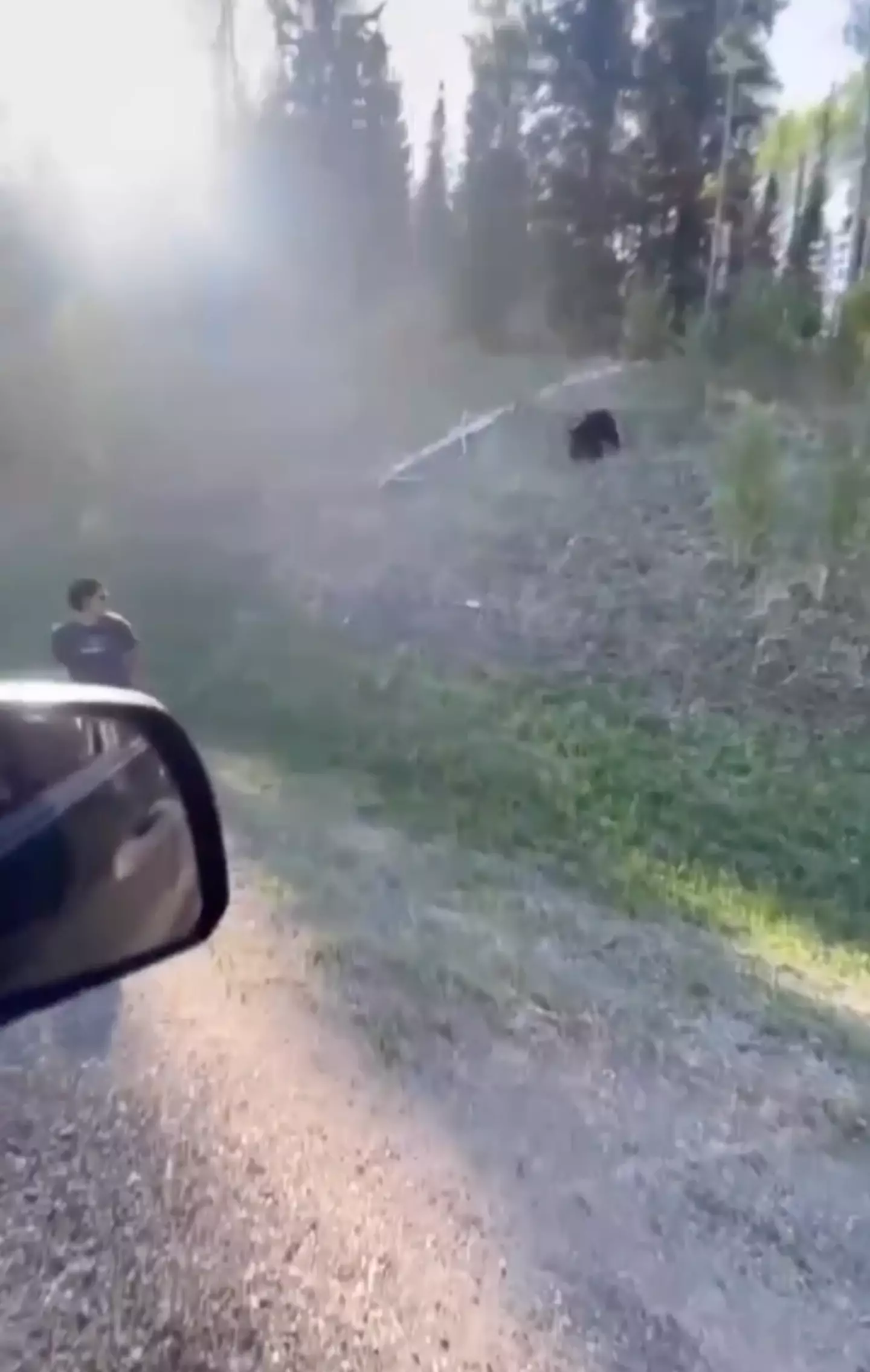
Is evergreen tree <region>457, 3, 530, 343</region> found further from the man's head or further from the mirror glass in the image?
the mirror glass

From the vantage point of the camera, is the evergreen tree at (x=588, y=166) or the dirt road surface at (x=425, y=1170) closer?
the dirt road surface at (x=425, y=1170)

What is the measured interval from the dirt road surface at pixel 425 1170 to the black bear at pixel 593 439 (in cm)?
1410

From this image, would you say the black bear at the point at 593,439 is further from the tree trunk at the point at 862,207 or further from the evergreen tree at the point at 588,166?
the evergreen tree at the point at 588,166

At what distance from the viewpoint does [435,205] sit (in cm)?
3809

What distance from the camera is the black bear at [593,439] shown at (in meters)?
20.3

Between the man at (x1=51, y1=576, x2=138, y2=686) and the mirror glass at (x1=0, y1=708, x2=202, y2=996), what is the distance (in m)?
4.20

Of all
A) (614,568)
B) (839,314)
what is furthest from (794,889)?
(839,314)

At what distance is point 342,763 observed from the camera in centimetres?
1156

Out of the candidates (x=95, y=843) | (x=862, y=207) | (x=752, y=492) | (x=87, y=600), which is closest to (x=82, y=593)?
(x=87, y=600)

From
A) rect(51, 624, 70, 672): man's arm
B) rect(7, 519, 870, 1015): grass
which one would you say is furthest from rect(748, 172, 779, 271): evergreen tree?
rect(51, 624, 70, 672): man's arm

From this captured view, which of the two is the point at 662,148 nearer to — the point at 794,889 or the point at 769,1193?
the point at 794,889

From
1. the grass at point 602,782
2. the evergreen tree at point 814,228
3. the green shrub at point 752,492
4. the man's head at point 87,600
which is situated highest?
the evergreen tree at point 814,228

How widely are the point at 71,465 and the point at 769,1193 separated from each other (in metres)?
21.6

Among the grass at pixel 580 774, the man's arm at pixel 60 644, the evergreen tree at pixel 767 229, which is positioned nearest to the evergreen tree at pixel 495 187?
the evergreen tree at pixel 767 229
